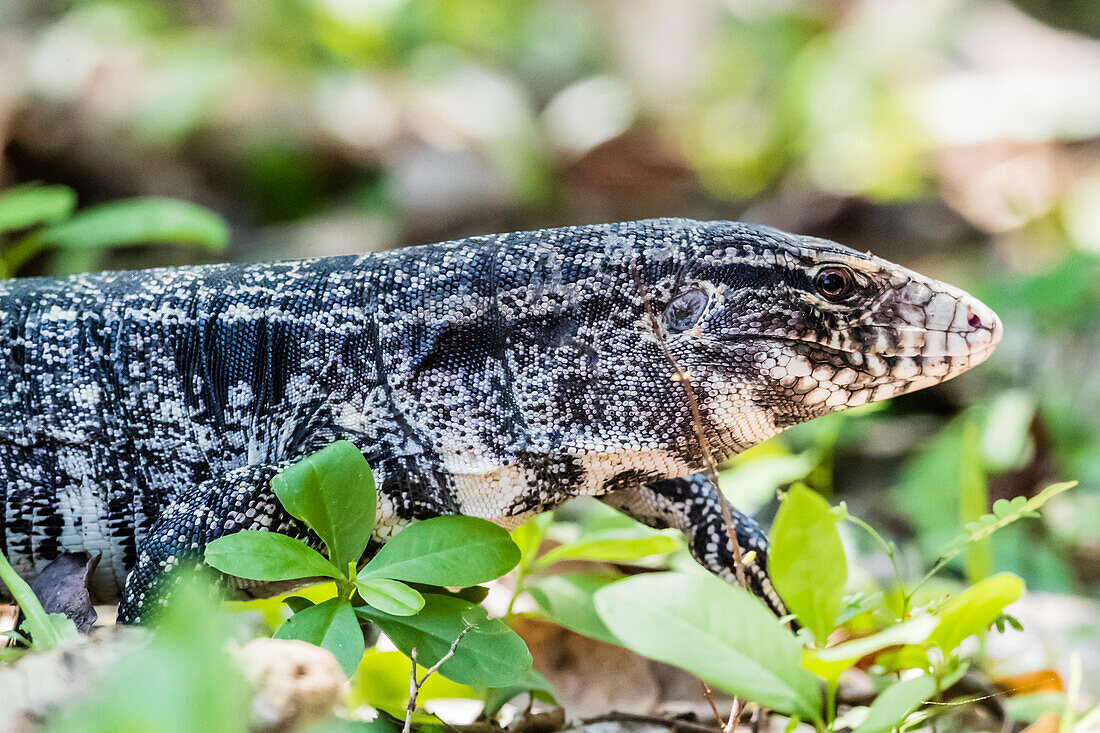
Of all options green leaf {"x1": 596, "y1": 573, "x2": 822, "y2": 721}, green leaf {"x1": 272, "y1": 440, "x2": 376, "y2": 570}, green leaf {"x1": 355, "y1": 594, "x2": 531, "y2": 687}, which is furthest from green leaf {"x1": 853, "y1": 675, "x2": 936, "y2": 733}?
green leaf {"x1": 272, "y1": 440, "x2": 376, "y2": 570}

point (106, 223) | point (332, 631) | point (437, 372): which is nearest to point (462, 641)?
point (332, 631)

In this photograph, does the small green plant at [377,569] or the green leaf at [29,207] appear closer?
the small green plant at [377,569]

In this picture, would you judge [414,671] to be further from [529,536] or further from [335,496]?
[529,536]

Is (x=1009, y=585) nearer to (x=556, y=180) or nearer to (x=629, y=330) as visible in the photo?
(x=629, y=330)

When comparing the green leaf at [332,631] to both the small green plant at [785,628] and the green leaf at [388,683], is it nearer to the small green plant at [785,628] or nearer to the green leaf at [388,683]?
the green leaf at [388,683]

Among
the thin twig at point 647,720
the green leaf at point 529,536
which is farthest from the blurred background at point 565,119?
the thin twig at point 647,720

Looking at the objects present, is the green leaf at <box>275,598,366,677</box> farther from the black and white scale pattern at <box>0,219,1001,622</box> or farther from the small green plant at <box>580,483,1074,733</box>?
the small green plant at <box>580,483,1074,733</box>
